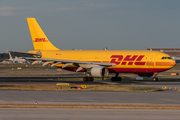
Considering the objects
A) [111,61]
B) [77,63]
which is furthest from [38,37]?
[111,61]

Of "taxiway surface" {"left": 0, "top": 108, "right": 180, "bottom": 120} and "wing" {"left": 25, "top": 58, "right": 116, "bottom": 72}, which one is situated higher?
"wing" {"left": 25, "top": 58, "right": 116, "bottom": 72}

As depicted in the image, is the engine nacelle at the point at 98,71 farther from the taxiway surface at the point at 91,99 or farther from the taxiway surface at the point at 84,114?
the taxiway surface at the point at 84,114

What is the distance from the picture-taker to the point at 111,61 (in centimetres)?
4806

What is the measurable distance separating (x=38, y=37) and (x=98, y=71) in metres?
17.5

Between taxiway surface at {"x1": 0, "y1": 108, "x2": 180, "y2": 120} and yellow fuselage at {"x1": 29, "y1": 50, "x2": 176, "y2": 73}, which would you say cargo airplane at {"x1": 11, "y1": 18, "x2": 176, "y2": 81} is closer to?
yellow fuselage at {"x1": 29, "y1": 50, "x2": 176, "y2": 73}

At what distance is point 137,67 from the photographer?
4616 centimetres

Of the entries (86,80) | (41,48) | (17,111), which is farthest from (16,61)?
(17,111)

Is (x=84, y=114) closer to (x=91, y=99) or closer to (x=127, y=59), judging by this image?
(x=91, y=99)

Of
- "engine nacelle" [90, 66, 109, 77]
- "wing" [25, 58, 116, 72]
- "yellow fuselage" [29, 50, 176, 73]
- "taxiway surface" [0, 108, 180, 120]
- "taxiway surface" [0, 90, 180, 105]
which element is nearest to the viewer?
"taxiway surface" [0, 108, 180, 120]

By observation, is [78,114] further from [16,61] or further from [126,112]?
[16,61]

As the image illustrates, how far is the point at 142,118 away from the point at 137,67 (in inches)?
1229

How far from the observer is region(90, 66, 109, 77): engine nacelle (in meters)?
44.5

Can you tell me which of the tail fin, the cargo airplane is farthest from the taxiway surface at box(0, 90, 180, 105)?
the tail fin

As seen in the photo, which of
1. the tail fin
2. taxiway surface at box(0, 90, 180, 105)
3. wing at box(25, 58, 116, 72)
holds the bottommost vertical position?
taxiway surface at box(0, 90, 180, 105)
